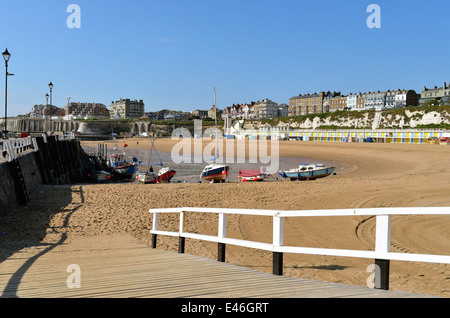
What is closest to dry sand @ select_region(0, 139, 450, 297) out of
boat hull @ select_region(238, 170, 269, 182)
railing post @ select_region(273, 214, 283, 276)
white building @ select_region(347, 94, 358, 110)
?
railing post @ select_region(273, 214, 283, 276)

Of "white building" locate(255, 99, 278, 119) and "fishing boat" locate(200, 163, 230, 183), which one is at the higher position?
"white building" locate(255, 99, 278, 119)

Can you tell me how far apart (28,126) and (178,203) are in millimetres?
149725

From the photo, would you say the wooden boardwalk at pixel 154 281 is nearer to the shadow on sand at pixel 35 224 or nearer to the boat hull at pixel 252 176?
the shadow on sand at pixel 35 224

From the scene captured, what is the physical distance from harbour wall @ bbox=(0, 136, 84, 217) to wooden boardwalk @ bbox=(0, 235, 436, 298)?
9156mm

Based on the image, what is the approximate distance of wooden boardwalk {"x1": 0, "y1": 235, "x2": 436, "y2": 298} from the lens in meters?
3.58

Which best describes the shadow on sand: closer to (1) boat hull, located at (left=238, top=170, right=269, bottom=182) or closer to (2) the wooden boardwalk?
(2) the wooden boardwalk

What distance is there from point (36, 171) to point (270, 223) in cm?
1505

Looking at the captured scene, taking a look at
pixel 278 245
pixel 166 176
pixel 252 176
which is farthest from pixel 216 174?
pixel 278 245

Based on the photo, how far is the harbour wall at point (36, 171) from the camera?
1423cm

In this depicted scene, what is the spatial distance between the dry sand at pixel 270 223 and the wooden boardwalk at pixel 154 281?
90.4 inches

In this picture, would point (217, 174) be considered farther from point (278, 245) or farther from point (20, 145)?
point (278, 245)
